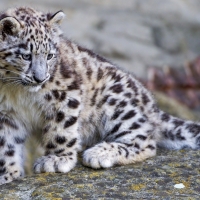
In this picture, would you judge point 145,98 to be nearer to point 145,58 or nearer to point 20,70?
point 20,70

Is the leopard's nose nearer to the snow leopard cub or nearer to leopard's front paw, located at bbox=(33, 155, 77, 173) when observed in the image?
the snow leopard cub

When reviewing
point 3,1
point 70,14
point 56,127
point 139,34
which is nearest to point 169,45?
point 139,34

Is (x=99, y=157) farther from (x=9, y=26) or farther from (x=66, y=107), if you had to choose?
(x=9, y=26)

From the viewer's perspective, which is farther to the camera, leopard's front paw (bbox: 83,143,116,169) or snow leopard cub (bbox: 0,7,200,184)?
leopard's front paw (bbox: 83,143,116,169)

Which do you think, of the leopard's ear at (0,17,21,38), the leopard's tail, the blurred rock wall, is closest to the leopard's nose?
the leopard's ear at (0,17,21,38)

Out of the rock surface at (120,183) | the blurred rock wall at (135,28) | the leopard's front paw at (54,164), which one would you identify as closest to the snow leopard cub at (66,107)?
the leopard's front paw at (54,164)
